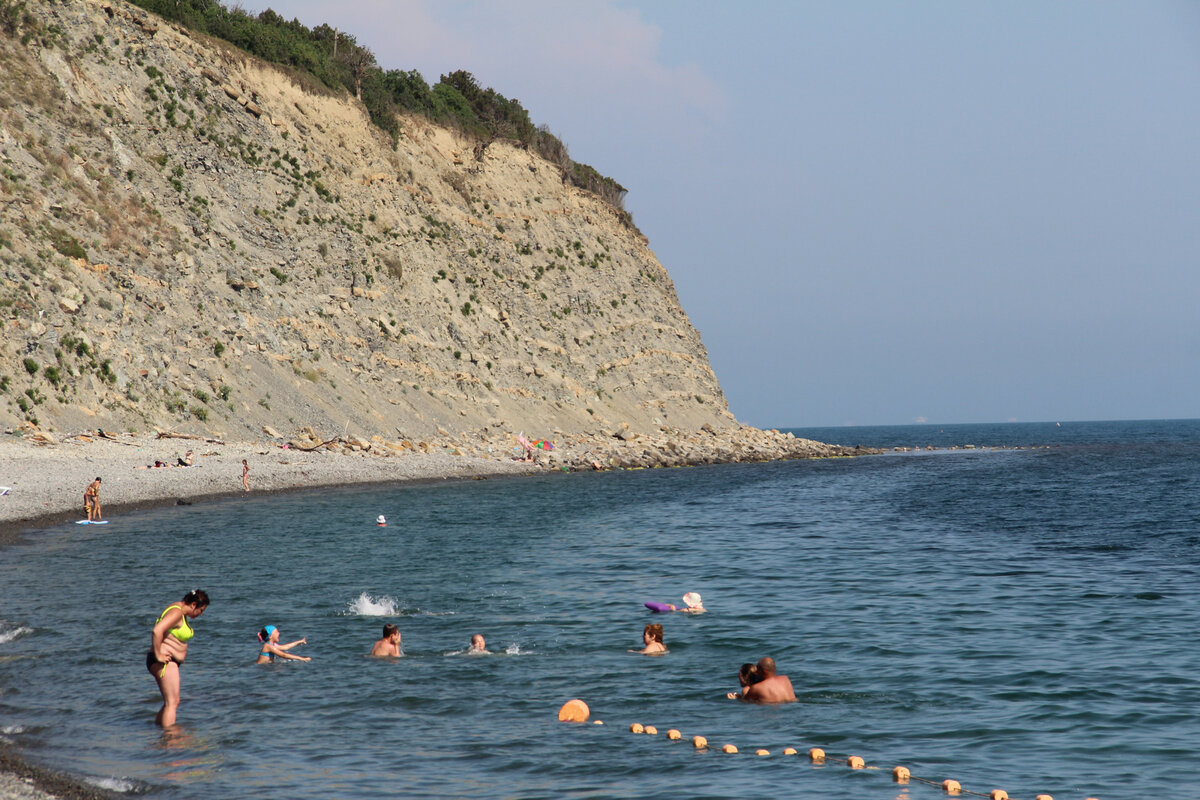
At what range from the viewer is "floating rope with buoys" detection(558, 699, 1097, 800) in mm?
10731

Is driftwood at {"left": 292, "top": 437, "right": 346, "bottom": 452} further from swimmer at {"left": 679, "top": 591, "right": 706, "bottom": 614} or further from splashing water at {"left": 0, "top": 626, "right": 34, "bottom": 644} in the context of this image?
swimmer at {"left": 679, "top": 591, "right": 706, "bottom": 614}

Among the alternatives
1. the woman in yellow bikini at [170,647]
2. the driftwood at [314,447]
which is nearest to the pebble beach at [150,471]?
the driftwood at [314,447]

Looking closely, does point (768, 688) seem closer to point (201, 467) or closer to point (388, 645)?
point (388, 645)

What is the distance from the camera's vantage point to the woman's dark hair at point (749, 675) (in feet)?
48.2

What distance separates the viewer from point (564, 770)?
11461 millimetres

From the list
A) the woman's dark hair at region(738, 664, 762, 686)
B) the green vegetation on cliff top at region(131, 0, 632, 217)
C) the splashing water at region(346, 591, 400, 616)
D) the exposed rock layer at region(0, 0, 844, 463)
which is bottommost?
the splashing water at region(346, 591, 400, 616)

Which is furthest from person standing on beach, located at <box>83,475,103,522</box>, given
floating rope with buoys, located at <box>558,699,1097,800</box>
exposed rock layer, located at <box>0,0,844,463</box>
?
floating rope with buoys, located at <box>558,699,1097,800</box>

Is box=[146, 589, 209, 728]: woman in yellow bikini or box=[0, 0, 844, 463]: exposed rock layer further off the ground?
box=[0, 0, 844, 463]: exposed rock layer

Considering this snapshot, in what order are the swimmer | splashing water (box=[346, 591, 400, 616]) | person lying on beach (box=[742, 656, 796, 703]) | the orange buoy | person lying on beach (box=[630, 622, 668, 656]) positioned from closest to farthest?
the orange buoy, person lying on beach (box=[742, 656, 796, 703]), person lying on beach (box=[630, 622, 668, 656]), splashing water (box=[346, 591, 400, 616]), the swimmer

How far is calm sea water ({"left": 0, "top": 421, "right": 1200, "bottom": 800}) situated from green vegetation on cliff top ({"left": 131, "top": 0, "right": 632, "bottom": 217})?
46.2 metres

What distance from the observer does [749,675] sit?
48.3 feet

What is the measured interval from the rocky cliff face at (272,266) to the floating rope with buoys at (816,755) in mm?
36677

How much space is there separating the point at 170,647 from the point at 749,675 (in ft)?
26.8

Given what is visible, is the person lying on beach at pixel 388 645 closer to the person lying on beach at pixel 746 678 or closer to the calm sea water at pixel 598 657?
the calm sea water at pixel 598 657
